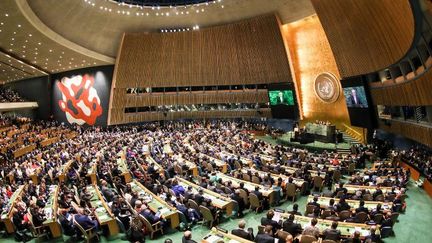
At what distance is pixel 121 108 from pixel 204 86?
8381 mm

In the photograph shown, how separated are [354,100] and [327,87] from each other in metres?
6.66

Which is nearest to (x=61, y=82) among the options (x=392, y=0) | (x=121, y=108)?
(x=121, y=108)

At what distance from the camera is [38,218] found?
8.41 meters

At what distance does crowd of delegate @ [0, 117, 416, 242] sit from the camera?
768 cm

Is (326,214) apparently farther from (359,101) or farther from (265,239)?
(359,101)

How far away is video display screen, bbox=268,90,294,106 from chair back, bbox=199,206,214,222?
62.4 ft

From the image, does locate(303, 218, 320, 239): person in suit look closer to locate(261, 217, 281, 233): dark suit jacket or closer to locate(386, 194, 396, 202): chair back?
locate(261, 217, 281, 233): dark suit jacket

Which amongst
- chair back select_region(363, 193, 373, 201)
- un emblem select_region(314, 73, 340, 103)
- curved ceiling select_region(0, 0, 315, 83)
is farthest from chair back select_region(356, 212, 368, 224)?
un emblem select_region(314, 73, 340, 103)

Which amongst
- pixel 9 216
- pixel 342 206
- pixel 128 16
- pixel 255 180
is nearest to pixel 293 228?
pixel 342 206

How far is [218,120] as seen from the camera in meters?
31.6

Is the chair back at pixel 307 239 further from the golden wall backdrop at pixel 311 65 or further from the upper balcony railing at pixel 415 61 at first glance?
the golden wall backdrop at pixel 311 65

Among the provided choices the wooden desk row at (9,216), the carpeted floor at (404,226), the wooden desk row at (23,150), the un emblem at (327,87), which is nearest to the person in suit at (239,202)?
the carpeted floor at (404,226)

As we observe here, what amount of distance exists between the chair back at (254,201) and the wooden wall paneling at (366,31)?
6.75 meters

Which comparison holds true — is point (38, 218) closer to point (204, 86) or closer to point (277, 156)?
point (277, 156)
